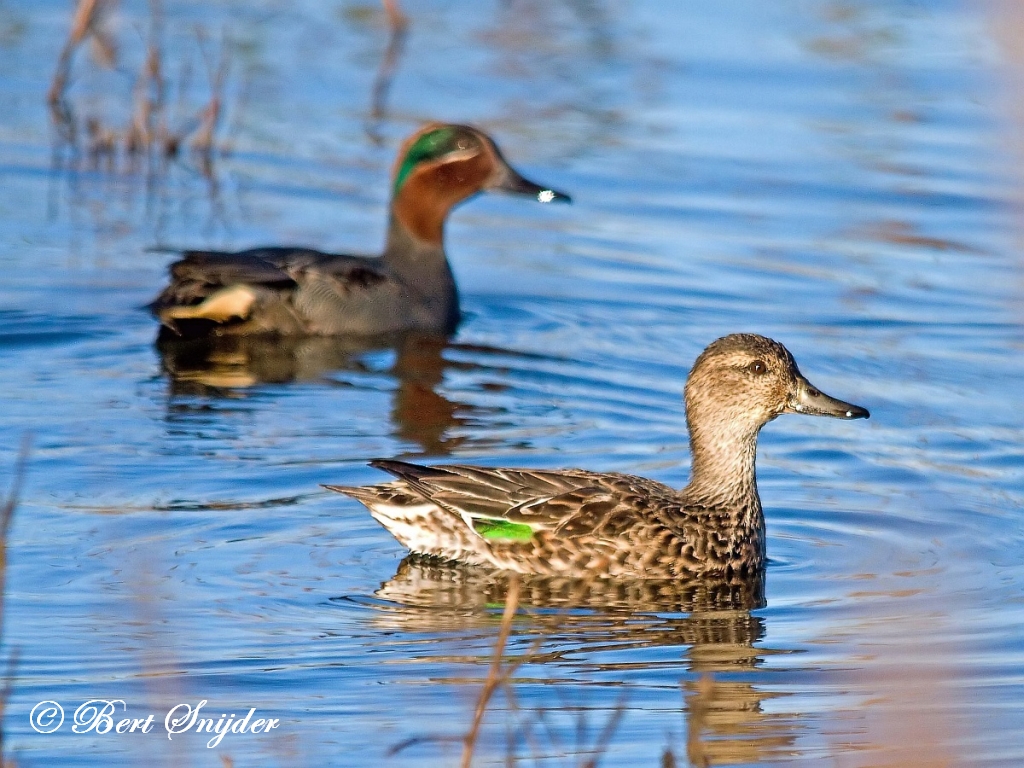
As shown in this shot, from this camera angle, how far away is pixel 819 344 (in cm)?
1073

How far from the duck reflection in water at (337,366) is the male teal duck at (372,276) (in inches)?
4.0

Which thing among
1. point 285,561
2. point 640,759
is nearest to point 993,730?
point 640,759

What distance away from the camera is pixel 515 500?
731 cm

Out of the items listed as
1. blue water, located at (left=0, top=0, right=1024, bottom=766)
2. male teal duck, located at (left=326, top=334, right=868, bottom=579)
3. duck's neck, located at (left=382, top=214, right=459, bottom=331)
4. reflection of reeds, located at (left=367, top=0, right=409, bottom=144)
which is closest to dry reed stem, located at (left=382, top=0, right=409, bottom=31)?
reflection of reeds, located at (left=367, top=0, right=409, bottom=144)

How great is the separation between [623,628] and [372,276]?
483 cm

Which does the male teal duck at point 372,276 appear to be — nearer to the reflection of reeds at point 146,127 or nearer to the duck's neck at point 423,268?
the duck's neck at point 423,268

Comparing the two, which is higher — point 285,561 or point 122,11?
point 122,11

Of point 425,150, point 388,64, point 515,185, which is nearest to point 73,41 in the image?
point 388,64

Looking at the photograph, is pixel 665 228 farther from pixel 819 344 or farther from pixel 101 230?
pixel 101 230

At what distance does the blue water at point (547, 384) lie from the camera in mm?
5762

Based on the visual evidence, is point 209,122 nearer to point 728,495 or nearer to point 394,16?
point 394,16

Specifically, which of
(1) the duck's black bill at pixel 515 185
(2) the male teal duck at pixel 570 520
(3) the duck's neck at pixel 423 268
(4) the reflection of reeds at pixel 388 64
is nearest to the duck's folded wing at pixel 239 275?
(3) the duck's neck at pixel 423 268

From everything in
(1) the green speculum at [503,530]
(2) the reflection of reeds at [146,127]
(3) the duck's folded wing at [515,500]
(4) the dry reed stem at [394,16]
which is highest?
(4) the dry reed stem at [394,16]

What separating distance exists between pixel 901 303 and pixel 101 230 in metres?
5.12
